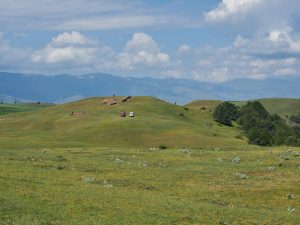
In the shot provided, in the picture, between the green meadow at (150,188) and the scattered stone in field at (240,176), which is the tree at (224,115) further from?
the scattered stone in field at (240,176)

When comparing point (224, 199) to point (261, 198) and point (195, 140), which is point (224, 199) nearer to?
point (261, 198)

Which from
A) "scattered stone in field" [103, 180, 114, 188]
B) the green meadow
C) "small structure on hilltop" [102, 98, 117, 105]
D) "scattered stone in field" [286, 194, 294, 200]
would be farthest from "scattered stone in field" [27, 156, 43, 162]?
"small structure on hilltop" [102, 98, 117, 105]

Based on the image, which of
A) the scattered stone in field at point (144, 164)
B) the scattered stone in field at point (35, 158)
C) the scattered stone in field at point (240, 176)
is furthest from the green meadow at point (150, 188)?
the scattered stone in field at point (144, 164)

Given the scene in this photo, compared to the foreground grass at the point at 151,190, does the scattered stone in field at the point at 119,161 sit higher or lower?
higher

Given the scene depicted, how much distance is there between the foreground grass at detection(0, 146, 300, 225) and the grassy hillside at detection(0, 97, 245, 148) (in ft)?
114

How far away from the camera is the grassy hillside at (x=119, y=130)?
105538mm

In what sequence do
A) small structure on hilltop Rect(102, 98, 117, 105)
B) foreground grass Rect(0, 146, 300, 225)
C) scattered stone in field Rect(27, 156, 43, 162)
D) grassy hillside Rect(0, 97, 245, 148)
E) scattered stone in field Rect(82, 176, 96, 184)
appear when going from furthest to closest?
small structure on hilltop Rect(102, 98, 117, 105), grassy hillside Rect(0, 97, 245, 148), scattered stone in field Rect(27, 156, 43, 162), scattered stone in field Rect(82, 176, 96, 184), foreground grass Rect(0, 146, 300, 225)

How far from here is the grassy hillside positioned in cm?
10554

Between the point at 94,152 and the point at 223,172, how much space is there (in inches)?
967

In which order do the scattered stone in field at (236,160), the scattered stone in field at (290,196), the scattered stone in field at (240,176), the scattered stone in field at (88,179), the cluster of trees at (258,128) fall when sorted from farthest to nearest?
the cluster of trees at (258,128)
the scattered stone in field at (236,160)
the scattered stone in field at (240,176)
the scattered stone in field at (88,179)
the scattered stone in field at (290,196)

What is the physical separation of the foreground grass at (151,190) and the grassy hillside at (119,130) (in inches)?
1372

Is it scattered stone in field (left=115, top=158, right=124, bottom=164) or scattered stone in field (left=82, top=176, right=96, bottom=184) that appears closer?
scattered stone in field (left=82, top=176, right=96, bottom=184)

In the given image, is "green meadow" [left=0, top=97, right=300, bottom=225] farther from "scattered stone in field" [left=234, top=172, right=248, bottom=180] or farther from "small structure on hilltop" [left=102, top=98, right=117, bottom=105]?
"small structure on hilltop" [left=102, top=98, right=117, bottom=105]

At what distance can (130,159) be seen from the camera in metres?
61.6
